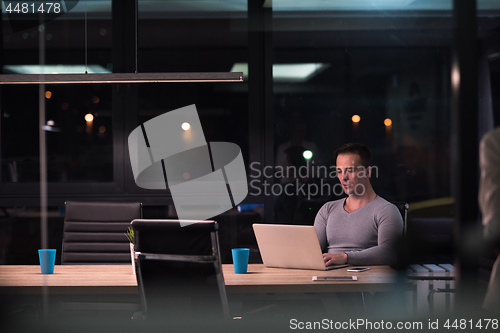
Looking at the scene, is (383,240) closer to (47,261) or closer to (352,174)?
(352,174)

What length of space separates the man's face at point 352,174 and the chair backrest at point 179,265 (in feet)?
4.28

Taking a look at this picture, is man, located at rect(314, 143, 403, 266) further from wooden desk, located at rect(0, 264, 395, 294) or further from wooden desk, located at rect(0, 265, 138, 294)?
wooden desk, located at rect(0, 265, 138, 294)

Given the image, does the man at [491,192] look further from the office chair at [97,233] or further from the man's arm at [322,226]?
the office chair at [97,233]

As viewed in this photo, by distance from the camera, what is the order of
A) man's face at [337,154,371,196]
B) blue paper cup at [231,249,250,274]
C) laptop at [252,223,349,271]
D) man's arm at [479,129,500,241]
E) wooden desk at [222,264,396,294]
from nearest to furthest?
man's arm at [479,129,500,241] → wooden desk at [222,264,396,294] → laptop at [252,223,349,271] → blue paper cup at [231,249,250,274] → man's face at [337,154,371,196]

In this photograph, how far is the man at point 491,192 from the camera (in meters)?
0.94

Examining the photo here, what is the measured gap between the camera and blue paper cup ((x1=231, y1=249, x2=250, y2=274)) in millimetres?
2514

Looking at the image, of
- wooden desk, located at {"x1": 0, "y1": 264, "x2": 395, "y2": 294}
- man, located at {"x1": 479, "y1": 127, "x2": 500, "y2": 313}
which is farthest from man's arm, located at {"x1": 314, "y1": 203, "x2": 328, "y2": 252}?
man, located at {"x1": 479, "y1": 127, "x2": 500, "y2": 313}

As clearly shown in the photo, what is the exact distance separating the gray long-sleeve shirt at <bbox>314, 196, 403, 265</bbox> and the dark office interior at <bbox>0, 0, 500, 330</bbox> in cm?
159

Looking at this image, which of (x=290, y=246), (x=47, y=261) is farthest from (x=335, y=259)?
(x=47, y=261)

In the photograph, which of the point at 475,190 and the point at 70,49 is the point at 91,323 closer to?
the point at 475,190

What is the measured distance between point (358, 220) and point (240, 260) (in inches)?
34.3

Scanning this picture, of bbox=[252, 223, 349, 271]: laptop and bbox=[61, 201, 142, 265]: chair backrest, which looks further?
bbox=[61, 201, 142, 265]: chair backrest

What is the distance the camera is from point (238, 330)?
1149 millimetres

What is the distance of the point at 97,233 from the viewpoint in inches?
128
